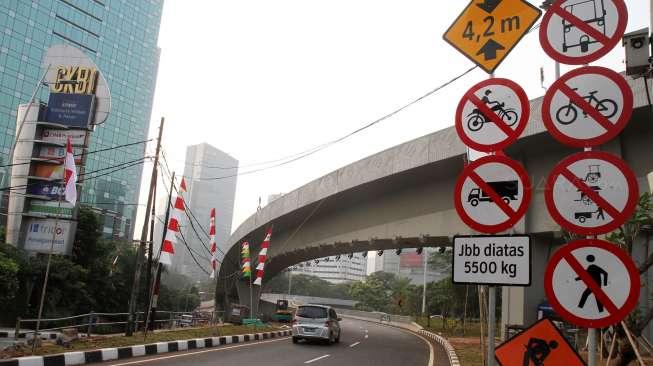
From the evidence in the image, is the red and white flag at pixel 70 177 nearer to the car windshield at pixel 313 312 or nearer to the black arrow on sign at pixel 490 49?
the car windshield at pixel 313 312

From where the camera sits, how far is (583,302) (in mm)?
3455

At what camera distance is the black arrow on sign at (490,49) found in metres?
4.77

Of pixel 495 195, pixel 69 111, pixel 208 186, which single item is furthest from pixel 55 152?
pixel 495 195

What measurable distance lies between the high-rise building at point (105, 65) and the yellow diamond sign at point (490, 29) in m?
79.8

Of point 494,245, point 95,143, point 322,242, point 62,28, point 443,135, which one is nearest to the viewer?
point 494,245

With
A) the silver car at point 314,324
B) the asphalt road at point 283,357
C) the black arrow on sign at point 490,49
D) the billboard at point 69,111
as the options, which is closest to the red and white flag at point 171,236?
the asphalt road at point 283,357

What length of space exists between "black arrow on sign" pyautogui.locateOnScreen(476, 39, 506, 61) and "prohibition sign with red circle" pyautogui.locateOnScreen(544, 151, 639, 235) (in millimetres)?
1539

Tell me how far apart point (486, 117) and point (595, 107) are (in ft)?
2.85

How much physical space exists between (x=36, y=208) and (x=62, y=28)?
81.3m

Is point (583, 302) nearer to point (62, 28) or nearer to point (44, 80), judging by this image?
point (44, 80)

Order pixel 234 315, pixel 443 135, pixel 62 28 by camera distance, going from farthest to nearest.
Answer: pixel 62 28, pixel 234 315, pixel 443 135

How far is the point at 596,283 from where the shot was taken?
342 cm

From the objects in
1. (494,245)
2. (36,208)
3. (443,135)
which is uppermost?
(443,135)

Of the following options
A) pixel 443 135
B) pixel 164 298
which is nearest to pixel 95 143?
pixel 164 298
